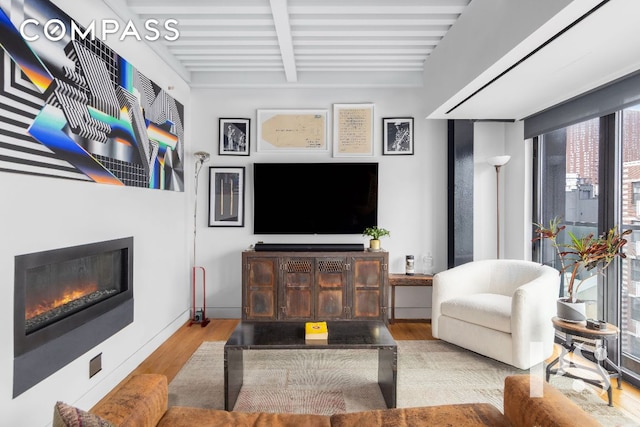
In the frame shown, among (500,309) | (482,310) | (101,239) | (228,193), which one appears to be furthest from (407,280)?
(101,239)

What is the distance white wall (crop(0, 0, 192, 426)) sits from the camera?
5.55 feet

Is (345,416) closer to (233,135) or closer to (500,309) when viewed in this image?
(500,309)

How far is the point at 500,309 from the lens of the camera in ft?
9.37

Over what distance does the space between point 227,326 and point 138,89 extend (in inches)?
96.1

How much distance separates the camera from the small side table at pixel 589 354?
7.59 feet

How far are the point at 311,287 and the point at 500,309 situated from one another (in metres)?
1.72

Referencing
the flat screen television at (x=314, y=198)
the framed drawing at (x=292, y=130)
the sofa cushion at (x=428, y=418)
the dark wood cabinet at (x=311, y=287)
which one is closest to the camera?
the sofa cushion at (x=428, y=418)

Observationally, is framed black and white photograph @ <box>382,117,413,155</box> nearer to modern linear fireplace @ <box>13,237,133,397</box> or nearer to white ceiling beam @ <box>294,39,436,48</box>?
white ceiling beam @ <box>294,39,436,48</box>

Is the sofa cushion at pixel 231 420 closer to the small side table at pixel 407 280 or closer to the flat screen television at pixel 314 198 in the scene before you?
the small side table at pixel 407 280

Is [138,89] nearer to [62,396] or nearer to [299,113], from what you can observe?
[299,113]

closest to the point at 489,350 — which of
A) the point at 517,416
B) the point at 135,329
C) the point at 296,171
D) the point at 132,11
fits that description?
the point at 517,416

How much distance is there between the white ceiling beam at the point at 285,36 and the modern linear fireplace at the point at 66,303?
1982 mm

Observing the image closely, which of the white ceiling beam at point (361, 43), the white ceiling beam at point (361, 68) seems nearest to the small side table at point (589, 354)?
the white ceiling beam at point (361, 43)

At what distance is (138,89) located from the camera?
2.92 m
